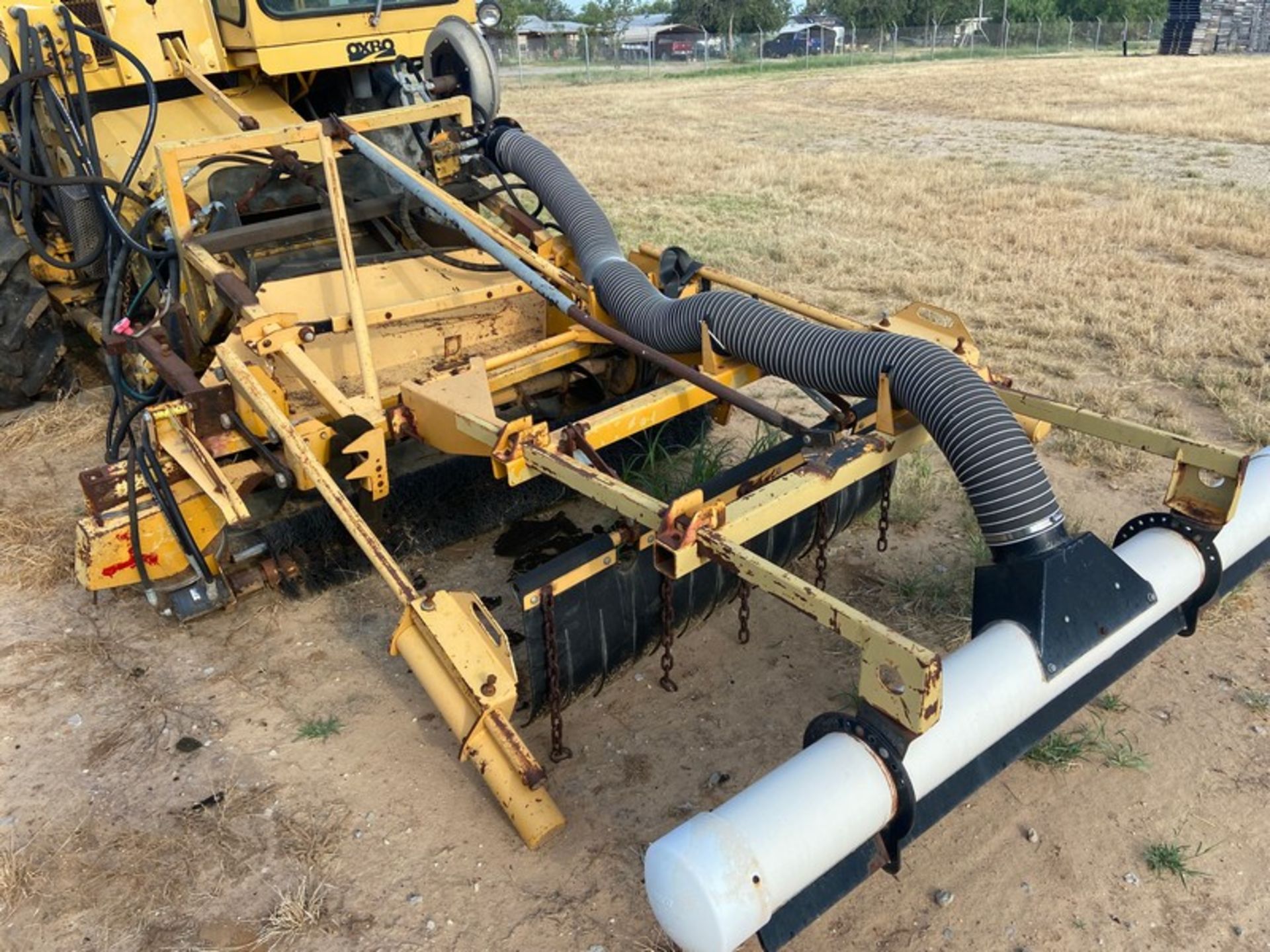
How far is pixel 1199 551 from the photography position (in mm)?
2887

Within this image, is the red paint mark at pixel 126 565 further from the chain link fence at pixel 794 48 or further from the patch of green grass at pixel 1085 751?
the chain link fence at pixel 794 48

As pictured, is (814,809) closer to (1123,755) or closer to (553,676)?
(553,676)

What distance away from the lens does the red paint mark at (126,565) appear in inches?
140

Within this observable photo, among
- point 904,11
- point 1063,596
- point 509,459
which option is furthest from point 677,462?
point 904,11

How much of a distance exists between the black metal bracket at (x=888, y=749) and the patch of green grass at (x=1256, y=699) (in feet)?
5.41

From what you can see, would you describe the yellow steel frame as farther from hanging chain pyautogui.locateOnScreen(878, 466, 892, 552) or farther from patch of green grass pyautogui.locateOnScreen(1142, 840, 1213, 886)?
patch of green grass pyautogui.locateOnScreen(1142, 840, 1213, 886)

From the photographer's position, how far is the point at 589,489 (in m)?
2.83

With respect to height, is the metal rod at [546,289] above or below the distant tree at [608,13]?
above

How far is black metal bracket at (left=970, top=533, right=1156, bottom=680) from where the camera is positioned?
250 centimetres

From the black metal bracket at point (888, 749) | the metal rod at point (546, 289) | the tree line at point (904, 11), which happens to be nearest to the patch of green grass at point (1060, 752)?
the black metal bracket at point (888, 749)

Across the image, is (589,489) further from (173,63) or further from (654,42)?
(654,42)

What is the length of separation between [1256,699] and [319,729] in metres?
Result: 2.94

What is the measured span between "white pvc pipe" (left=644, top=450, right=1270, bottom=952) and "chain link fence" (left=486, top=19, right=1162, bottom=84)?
107ft

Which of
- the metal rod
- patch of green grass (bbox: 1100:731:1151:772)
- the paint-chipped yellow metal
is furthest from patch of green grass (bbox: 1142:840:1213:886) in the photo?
the metal rod
